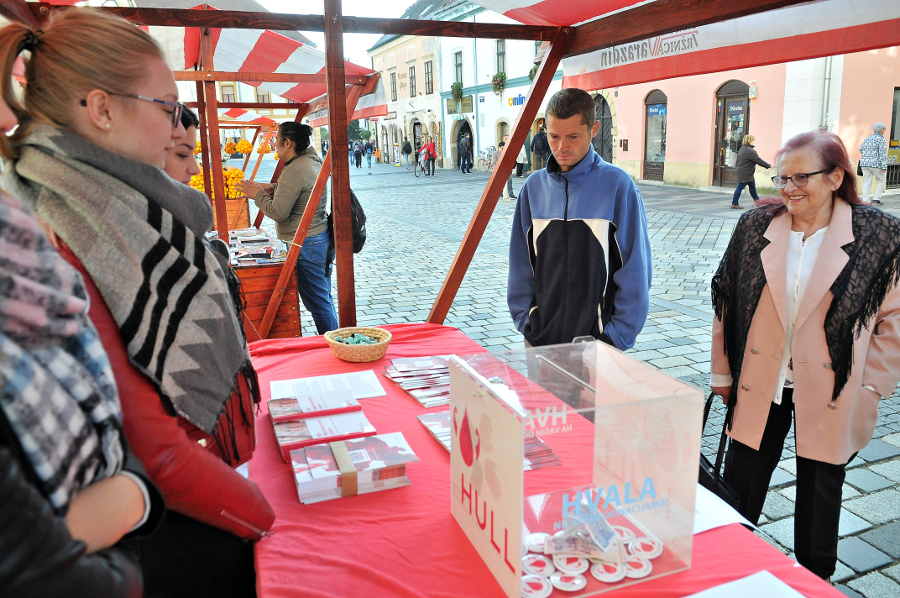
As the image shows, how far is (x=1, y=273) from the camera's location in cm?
70

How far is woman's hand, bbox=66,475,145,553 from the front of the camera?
782 mm

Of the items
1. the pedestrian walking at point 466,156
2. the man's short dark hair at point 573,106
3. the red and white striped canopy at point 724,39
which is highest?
the pedestrian walking at point 466,156

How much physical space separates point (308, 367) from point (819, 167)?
198cm

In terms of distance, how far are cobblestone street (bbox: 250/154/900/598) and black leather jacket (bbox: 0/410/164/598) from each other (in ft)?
8.03

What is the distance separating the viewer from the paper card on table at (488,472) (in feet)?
3.61

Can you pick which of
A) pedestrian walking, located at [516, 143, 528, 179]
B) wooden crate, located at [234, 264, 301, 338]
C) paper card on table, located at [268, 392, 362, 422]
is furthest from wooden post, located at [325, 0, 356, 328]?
pedestrian walking, located at [516, 143, 528, 179]

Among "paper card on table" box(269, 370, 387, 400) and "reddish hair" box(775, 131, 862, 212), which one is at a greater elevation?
"reddish hair" box(775, 131, 862, 212)

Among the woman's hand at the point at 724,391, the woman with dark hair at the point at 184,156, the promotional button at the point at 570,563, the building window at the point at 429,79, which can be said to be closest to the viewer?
the promotional button at the point at 570,563

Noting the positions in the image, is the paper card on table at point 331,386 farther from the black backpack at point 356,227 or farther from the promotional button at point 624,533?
the black backpack at point 356,227

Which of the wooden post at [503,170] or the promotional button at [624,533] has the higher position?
the wooden post at [503,170]

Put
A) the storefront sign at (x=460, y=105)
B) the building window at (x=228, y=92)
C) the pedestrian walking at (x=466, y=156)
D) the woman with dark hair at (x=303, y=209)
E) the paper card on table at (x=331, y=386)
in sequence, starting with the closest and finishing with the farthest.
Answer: the paper card on table at (x=331, y=386) < the woman with dark hair at (x=303, y=209) < the pedestrian walking at (x=466, y=156) < the storefront sign at (x=460, y=105) < the building window at (x=228, y=92)

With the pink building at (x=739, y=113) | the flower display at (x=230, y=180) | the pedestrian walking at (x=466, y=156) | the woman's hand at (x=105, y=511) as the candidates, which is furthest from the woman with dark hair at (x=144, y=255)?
the pedestrian walking at (x=466, y=156)

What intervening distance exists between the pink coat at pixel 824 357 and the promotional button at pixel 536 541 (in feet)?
4.37

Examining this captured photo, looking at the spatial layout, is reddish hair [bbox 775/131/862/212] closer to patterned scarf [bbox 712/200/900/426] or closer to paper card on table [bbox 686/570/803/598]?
patterned scarf [bbox 712/200/900/426]
